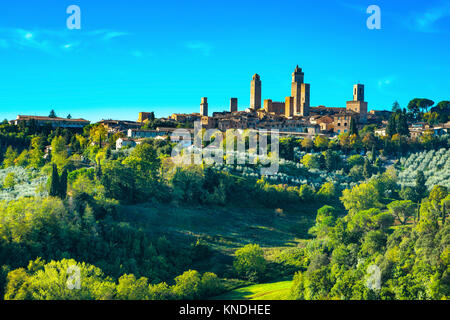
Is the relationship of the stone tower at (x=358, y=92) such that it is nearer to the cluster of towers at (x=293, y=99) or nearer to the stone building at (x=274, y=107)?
the cluster of towers at (x=293, y=99)

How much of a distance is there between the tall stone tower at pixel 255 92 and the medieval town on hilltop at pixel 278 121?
11.9 inches

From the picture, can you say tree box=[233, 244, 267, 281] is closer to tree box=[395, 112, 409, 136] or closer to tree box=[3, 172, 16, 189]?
tree box=[3, 172, 16, 189]

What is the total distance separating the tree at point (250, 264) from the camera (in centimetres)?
3266

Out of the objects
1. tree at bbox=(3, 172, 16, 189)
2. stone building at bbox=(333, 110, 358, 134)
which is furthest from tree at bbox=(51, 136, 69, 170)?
stone building at bbox=(333, 110, 358, 134)

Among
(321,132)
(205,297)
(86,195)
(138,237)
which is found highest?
(321,132)

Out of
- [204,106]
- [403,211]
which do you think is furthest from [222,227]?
[204,106]

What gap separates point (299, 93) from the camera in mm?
A: 89938

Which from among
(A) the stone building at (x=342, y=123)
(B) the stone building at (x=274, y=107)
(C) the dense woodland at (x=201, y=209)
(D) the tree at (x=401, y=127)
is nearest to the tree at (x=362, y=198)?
(C) the dense woodland at (x=201, y=209)

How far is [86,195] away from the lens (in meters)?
37.1

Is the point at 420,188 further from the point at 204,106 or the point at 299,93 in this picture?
the point at 204,106

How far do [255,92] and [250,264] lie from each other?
63702mm

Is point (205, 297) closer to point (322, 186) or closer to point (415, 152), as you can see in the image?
point (322, 186)
